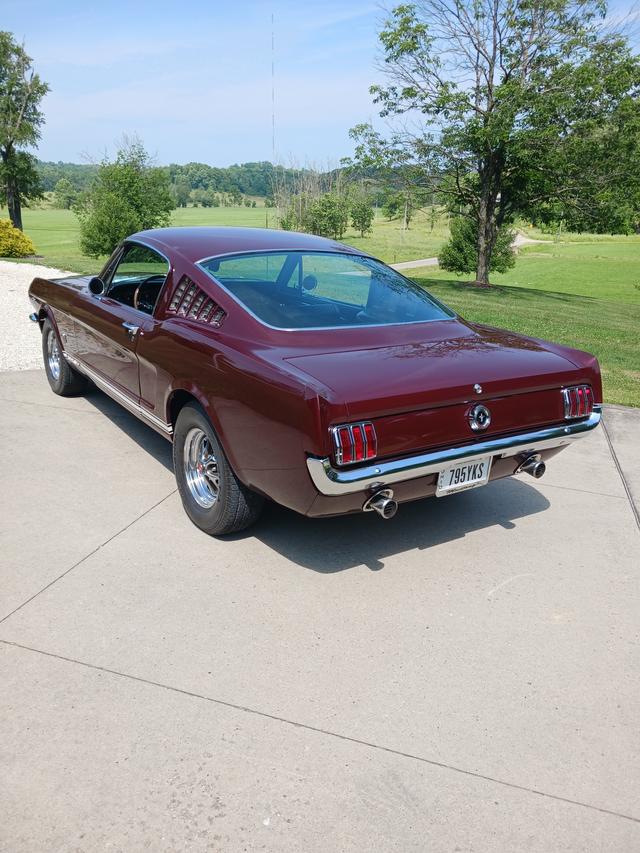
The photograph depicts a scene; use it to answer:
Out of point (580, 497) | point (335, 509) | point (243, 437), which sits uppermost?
point (243, 437)

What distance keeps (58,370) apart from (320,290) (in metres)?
3.31

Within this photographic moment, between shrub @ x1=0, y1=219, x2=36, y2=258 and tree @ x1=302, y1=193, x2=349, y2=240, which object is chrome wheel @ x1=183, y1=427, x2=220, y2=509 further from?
tree @ x1=302, y1=193, x2=349, y2=240

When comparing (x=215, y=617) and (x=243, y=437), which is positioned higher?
(x=243, y=437)

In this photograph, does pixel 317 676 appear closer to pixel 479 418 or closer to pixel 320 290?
pixel 479 418

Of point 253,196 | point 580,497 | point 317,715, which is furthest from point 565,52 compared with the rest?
point 253,196

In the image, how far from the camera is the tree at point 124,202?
31375 mm

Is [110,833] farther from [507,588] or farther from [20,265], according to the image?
[20,265]

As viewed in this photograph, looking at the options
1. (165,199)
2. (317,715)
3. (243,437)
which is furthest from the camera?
(165,199)

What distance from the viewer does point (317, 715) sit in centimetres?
258

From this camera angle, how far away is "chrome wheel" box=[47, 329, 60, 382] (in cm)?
643

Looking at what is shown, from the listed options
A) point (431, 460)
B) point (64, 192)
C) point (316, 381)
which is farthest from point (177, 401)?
point (64, 192)

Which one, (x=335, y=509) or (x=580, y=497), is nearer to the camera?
(x=335, y=509)

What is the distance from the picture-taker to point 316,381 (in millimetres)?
2984

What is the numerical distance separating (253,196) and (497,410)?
11391cm
